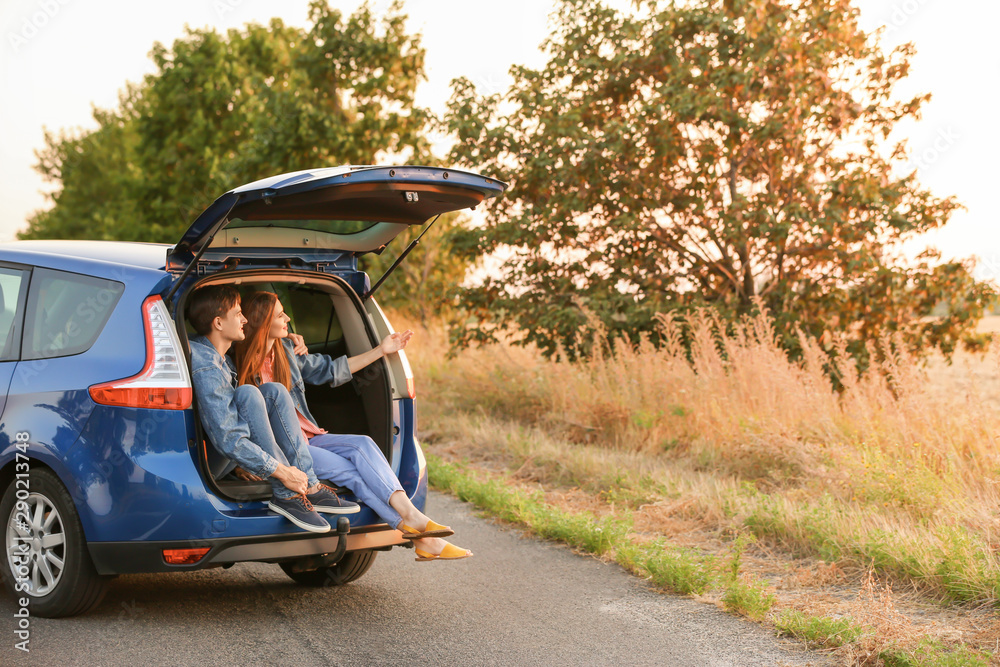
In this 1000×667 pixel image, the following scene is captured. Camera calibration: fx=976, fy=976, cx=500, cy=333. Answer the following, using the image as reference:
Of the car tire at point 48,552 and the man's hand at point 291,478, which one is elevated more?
the man's hand at point 291,478

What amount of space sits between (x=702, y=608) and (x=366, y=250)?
268 cm

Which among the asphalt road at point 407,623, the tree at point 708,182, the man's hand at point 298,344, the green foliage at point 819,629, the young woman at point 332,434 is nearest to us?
the asphalt road at point 407,623

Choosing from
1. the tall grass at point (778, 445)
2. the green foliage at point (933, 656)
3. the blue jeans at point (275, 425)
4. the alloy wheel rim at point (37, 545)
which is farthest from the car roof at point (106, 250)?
the tall grass at point (778, 445)

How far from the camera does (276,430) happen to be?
4.91m

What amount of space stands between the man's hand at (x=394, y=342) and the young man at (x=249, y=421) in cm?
73

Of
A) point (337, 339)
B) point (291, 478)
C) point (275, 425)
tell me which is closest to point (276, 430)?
point (275, 425)

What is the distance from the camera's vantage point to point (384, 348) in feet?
18.0

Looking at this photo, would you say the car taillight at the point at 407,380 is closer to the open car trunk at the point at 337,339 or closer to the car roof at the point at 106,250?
the open car trunk at the point at 337,339

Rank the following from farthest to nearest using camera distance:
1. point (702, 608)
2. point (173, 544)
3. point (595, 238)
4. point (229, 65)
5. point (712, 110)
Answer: point (229, 65) → point (595, 238) → point (712, 110) → point (702, 608) → point (173, 544)

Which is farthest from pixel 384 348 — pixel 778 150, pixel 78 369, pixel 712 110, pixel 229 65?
pixel 229 65

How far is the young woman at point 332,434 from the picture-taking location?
4.83 m

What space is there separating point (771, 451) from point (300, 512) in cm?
457

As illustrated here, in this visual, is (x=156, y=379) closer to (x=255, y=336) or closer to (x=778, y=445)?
(x=255, y=336)

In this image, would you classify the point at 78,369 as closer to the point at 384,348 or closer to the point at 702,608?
the point at 384,348
